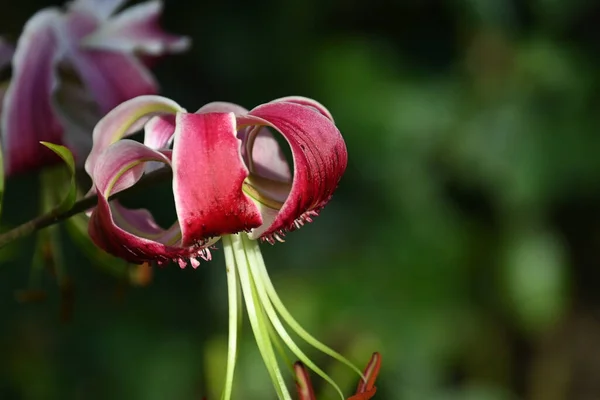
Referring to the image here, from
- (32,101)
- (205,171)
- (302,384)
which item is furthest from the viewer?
(32,101)

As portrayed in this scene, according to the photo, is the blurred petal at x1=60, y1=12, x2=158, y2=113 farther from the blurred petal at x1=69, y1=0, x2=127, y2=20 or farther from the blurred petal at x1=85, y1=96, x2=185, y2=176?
the blurred petal at x1=85, y1=96, x2=185, y2=176

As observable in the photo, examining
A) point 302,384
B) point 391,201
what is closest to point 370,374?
point 302,384

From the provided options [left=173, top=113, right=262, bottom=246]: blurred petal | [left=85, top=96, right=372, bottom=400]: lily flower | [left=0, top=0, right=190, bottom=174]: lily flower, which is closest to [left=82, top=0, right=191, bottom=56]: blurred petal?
[left=0, top=0, right=190, bottom=174]: lily flower

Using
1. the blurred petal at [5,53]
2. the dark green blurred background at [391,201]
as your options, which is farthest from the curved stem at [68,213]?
the dark green blurred background at [391,201]

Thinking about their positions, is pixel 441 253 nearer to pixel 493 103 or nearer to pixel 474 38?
pixel 493 103

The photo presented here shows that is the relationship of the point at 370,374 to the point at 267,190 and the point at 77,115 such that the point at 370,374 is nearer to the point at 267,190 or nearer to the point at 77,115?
the point at 267,190

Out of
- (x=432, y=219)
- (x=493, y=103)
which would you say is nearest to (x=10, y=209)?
(x=432, y=219)
